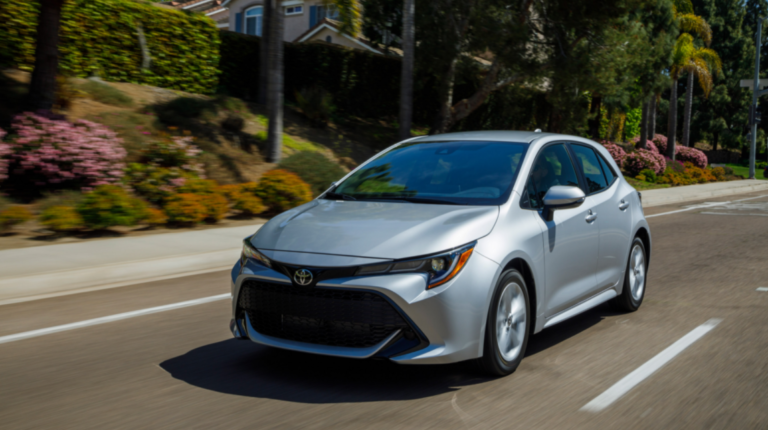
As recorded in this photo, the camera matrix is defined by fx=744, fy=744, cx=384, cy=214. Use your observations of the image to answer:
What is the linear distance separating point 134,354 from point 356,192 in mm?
2032

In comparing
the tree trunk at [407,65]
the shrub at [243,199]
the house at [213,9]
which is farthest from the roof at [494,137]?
the house at [213,9]

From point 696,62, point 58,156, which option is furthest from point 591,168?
point 696,62

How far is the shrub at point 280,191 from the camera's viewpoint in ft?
47.4

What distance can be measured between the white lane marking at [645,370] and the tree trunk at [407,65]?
15.4 m

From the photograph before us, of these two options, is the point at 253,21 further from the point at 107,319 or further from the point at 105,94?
the point at 107,319

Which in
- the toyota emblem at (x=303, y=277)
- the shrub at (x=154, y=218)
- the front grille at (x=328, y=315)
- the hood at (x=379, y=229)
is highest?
the hood at (x=379, y=229)

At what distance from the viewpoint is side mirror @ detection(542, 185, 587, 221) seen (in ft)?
17.1

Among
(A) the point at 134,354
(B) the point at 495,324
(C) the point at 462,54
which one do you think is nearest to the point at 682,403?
(B) the point at 495,324

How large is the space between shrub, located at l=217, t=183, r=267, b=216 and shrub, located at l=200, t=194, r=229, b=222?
592mm

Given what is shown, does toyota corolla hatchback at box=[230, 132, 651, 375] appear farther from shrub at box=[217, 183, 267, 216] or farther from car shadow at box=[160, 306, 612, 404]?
shrub at box=[217, 183, 267, 216]

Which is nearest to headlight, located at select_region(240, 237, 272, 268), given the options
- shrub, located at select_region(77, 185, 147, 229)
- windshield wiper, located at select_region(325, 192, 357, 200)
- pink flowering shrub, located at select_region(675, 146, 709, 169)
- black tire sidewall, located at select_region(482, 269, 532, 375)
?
windshield wiper, located at select_region(325, 192, 357, 200)

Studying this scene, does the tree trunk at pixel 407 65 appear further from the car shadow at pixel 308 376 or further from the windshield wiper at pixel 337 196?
the car shadow at pixel 308 376

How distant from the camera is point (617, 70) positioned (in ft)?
82.2

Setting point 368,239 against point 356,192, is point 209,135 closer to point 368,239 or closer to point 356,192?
point 356,192
